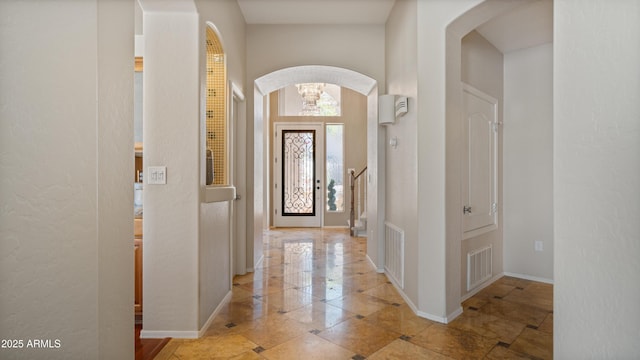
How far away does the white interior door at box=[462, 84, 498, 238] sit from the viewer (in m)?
3.67

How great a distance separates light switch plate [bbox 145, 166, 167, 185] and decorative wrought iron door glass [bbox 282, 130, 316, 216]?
6.02m

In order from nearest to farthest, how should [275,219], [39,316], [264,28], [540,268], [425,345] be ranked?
[39,316]
[425,345]
[540,268]
[264,28]
[275,219]

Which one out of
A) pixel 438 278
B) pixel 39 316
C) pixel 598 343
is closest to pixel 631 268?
pixel 598 343

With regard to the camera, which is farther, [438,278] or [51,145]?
[438,278]

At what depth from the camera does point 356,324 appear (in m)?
2.87

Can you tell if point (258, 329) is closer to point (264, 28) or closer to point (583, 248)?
point (583, 248)

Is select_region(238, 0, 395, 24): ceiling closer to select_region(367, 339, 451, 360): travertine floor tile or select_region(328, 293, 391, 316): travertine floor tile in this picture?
select_region(328, 293, 391, 316): travertine floor tile

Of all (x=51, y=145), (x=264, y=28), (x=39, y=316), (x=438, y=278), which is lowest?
(x=438, y=278)

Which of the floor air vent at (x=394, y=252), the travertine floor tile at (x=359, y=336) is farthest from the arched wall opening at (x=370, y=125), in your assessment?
the travertine floor tile at (x=359, y=336)

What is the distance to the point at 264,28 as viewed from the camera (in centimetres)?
453

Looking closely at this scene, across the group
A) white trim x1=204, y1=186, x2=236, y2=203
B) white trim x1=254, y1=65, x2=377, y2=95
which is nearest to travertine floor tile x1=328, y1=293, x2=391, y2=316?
white trim x1=204, y1=186, x2=236, y2=203

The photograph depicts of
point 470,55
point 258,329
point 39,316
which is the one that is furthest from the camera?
point 470,55

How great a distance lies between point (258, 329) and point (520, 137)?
3.79 m

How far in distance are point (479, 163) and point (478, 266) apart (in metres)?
1.14
